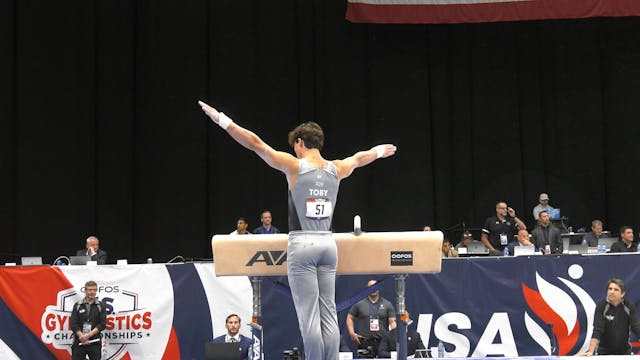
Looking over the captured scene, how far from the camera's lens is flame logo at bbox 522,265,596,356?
1162cm

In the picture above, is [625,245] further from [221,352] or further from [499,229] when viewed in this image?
[221,352]

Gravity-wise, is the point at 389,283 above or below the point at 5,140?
below

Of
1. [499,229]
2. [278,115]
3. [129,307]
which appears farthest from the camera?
[278,115]

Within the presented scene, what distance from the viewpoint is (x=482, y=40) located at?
19.6 metres

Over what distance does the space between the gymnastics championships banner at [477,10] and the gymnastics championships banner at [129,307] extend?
7.51 metres

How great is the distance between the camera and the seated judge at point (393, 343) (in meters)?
11.4

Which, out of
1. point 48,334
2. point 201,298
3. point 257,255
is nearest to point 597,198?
point 201,298

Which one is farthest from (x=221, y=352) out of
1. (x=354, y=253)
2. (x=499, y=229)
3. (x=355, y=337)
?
(x=499, y=229)

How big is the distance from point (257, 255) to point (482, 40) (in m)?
14.3

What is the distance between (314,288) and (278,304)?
6.01 meters

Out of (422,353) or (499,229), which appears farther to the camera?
(499,229)

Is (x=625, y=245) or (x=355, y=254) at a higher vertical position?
(x=355, y=254)

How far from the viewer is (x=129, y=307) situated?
1199 cm

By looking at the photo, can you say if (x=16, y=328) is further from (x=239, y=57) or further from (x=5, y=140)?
(x=239, y=57)
